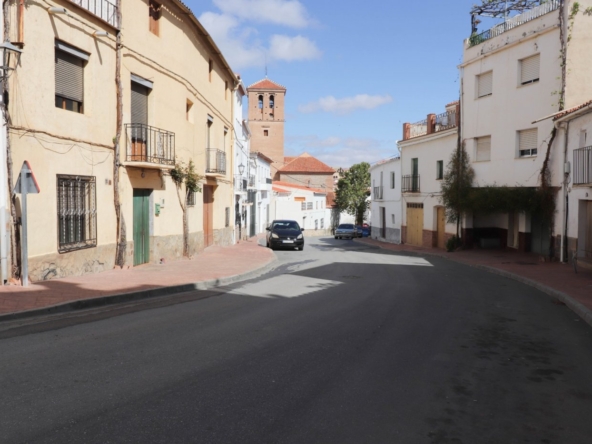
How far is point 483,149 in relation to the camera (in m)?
24.9

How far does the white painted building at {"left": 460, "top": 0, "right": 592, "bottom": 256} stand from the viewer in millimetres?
19719

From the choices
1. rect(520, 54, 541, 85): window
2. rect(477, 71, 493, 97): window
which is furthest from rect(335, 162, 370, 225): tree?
rect(520, 54, 541, 85): window

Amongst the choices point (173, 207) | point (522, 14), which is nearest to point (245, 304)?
point (173, 207)

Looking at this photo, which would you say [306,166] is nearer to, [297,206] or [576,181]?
[297,206]

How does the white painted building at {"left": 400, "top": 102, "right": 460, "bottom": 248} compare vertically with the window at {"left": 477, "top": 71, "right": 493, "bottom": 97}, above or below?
below

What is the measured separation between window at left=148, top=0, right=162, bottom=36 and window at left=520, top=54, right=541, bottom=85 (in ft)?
47.4

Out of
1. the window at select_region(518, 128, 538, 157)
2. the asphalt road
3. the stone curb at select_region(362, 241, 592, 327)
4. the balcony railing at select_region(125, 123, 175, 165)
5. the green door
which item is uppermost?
the window at select_region(518, 128, 538, 157)

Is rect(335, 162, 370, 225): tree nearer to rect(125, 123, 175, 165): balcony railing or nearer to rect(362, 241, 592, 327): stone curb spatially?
rect(362, 241, 592, 327): stone curb

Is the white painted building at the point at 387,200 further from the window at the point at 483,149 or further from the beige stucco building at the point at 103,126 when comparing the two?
the beige stucco building at the point at 103,126

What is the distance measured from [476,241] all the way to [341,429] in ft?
78.7

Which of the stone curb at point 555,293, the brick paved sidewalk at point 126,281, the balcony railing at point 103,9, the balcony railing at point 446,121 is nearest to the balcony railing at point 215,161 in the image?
the brick paved sidewalk at point 126,281

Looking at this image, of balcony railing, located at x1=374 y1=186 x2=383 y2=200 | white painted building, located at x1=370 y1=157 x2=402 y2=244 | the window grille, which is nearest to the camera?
the window grille

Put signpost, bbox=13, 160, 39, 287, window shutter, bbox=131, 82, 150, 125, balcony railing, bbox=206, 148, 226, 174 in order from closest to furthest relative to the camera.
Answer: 1. signpost, bbox=13, 160, 39, 287
2. window shutter, bbox=131, 82, 150, 125
3. balcony railing, bbox=206, 148, 226, 174

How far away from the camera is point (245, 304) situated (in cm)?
1002
